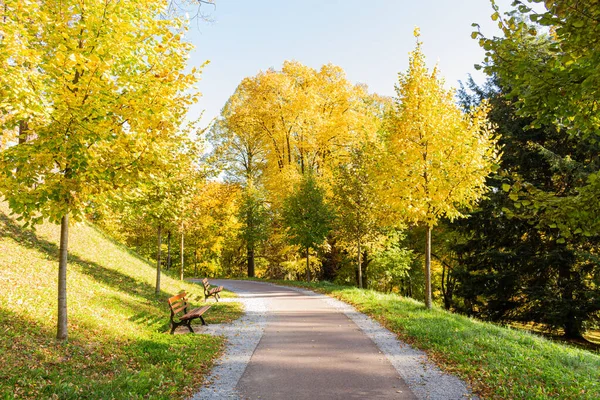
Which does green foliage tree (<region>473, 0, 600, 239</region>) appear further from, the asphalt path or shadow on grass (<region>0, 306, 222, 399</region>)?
shadow on grass (<region>0, 306, 222, 399</region>)

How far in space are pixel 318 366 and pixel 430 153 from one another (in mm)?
8149

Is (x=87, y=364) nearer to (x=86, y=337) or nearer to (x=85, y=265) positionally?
(x=86, y=337)

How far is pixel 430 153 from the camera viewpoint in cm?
1234

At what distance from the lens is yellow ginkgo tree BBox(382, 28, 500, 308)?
11703 millimetres

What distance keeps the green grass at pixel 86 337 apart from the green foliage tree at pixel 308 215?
913cm

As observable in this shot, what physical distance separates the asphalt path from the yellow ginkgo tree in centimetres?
461

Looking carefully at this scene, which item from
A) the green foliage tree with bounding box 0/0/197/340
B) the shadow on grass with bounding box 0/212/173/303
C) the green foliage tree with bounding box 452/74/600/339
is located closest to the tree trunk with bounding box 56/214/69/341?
the green foliage tree with bounding box 0/0/197/340

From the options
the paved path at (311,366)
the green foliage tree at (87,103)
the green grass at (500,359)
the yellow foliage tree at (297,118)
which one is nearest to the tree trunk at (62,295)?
the green foliage tree at (87,103)

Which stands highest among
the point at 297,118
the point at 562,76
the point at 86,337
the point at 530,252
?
the point at 297,118

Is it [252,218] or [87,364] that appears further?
[252,218]

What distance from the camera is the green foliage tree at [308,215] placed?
22016mm

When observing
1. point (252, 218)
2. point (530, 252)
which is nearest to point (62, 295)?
point (530, 252)

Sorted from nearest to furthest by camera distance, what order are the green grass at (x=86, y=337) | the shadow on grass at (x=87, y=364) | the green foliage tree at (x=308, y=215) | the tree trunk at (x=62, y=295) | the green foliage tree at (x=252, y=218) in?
the shadow on grass at (x=87, y=364) < the green grass at (x=86, y=337) < the tree trunk at (x=62, y=295) < the green foliage tree at (x=308, y=215) < the green foliage tree at (x=252, y=218)

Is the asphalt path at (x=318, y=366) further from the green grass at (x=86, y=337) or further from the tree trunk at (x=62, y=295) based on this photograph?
A: the tree trunk at (x=62, y=295)
